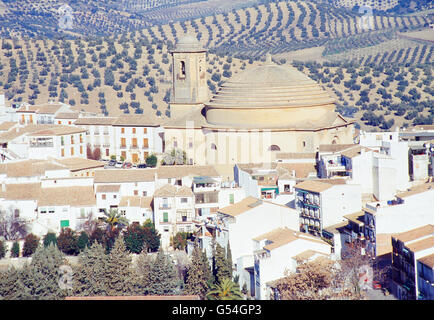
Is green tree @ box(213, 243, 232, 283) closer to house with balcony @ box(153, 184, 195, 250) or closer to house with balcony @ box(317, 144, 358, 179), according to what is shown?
house with balcony @ box(153, 184, 195, 250)

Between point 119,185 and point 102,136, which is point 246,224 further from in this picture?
point 102,136

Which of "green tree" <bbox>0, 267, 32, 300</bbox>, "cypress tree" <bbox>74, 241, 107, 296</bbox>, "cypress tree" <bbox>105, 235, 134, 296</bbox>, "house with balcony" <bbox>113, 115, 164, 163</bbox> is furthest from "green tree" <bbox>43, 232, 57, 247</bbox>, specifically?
"house with balcony" <bbox>113, 115, 164, 163</bbox>

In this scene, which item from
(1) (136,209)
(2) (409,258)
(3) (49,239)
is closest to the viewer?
(2) (409,258)

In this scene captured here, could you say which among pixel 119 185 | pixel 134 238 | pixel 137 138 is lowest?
pixel 134 238

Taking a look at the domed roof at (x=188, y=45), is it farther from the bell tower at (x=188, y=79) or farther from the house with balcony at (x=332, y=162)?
the house with balcony at (x=332, y=162)

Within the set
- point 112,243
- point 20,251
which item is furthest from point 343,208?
point 20,251

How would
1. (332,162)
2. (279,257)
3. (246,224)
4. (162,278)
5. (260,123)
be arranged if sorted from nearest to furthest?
(279,257), (162,278), (246,224), (332,162), (260,123)

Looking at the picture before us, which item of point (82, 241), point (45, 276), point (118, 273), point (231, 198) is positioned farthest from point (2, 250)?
point (231, 198)
